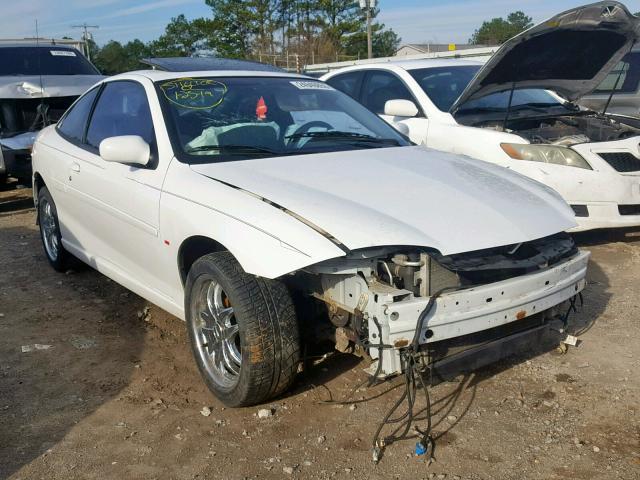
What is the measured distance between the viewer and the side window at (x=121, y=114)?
425 centimetres

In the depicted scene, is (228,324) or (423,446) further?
(228,324)

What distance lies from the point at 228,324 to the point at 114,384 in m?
0.85

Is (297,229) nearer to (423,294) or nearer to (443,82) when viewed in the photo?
(423,294)

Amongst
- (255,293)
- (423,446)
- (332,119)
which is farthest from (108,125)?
(423,446)

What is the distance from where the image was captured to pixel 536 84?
6.50 metres

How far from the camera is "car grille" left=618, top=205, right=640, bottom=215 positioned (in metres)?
5.83

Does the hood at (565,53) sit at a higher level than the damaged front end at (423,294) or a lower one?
higher

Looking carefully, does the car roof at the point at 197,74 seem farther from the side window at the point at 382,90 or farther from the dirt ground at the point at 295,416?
the side window at the point at 382,90

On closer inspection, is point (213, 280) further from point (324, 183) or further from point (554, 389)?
point (554, 389)

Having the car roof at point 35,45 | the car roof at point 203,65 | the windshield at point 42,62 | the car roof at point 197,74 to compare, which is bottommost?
the car roof at point 197,74

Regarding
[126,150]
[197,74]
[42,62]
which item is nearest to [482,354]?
[126,150]

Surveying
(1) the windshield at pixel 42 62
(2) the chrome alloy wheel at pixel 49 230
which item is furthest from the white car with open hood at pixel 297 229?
(1) the windshield at pixel 42 62

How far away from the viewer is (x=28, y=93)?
9508 millimetres

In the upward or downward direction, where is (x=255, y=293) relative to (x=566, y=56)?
downward
